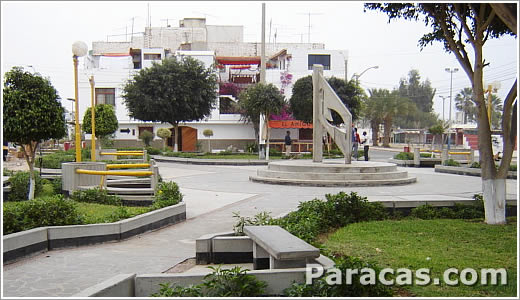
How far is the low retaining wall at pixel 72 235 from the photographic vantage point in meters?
6.14

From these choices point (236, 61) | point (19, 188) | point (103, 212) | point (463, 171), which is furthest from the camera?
point (236, 61)

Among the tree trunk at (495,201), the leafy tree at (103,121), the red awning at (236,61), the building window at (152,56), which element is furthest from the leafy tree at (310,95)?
the tree trunk at (495,201)

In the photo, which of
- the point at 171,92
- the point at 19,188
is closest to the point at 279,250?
the point at 19,188

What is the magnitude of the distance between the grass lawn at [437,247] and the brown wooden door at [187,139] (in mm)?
38652

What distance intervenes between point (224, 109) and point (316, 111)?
92.0 ft

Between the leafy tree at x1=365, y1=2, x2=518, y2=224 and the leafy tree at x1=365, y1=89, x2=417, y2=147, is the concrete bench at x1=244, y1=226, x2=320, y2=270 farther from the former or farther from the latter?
the leafy tree at x1=365, y1=89, x2=417, y2=147

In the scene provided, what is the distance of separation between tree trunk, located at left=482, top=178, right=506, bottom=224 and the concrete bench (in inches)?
161

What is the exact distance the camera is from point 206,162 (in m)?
26.2

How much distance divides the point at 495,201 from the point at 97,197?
751cm

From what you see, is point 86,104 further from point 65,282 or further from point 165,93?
point 65,282

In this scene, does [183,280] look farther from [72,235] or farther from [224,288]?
[72,235]

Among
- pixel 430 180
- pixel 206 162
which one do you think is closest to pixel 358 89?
pixel 206 162

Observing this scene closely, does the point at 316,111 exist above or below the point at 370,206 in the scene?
above

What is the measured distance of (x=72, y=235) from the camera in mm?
6938
